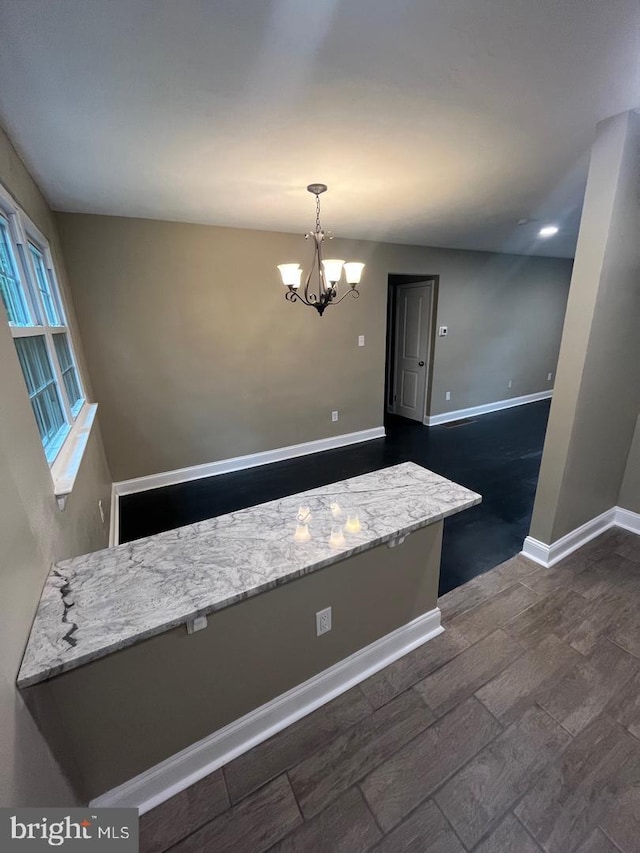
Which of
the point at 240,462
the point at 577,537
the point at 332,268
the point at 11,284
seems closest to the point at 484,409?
the point at 577,537

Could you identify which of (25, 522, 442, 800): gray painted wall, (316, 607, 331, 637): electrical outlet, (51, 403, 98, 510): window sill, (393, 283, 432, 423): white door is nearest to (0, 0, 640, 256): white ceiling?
(51, 403, 98, 510): window sill

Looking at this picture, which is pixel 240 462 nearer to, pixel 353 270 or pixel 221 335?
pixel 221 335

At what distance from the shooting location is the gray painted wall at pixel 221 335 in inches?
114

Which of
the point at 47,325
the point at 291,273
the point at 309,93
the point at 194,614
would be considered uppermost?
the point at 309,93

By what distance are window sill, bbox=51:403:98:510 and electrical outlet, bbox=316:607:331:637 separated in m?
1.06

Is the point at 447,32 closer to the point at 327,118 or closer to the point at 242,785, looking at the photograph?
the point at 327,118

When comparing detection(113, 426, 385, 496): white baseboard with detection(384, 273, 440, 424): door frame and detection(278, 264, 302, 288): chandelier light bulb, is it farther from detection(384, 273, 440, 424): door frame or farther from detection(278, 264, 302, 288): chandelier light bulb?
detection(278, 264, 302, 288): chandelier light bulb

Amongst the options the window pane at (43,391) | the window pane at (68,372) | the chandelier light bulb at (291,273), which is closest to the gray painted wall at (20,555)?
the window pane at (43,391)

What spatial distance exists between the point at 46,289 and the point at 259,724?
2.64m

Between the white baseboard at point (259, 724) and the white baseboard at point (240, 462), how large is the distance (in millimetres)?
2558

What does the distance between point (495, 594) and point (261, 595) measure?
1518 millimetres

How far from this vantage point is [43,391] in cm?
167

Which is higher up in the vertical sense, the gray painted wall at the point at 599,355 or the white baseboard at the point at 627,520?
the gray painted wall at the point at 599,355

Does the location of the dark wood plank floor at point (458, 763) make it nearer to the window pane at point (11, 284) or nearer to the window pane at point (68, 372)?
the window pane at point (11, 284)
